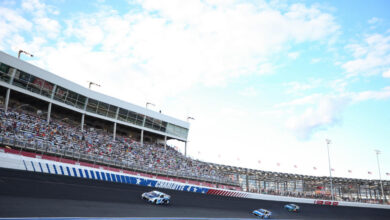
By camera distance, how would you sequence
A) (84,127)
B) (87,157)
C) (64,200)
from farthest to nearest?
(84,127)
(87,157)
(64,200)

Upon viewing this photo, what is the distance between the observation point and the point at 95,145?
3981 centimetres

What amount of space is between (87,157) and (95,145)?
5179 mm

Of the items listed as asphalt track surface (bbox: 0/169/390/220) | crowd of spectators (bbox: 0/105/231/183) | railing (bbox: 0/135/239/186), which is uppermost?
crowd of spectators (bbox: 0/105/231/183)

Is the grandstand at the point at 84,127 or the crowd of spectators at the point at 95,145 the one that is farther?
the grandstand at the point at 84,127

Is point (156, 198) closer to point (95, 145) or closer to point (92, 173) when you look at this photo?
point (92, 173)

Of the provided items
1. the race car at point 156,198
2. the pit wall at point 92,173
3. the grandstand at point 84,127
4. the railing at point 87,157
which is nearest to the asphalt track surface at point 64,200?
the race car at point 156,198

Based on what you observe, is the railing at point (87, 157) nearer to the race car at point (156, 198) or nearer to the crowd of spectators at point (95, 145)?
the crowd of spectators at point (95, 145)

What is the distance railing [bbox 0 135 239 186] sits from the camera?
96.5ft

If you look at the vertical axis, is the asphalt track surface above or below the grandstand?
below

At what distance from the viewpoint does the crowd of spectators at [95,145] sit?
31.9 m

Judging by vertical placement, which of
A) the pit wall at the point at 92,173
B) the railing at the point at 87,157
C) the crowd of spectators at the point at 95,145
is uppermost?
the crowd of spectators at the point at 95,145

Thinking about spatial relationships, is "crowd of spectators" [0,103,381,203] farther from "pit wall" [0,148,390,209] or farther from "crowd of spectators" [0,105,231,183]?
"pit wall" [0,148,390,209]

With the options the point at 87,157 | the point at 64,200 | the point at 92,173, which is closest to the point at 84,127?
the point at 87,157

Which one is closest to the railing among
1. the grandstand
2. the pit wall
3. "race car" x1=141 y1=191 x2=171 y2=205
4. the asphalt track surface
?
the grandstand
